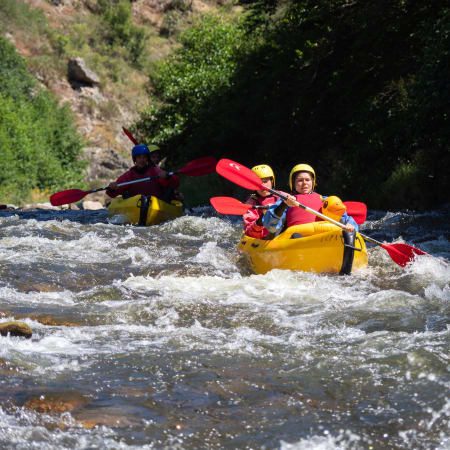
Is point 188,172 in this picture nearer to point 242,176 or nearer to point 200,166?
point 200,166

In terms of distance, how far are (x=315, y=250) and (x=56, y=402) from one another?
11.2ft

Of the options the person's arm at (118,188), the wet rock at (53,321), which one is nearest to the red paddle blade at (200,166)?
the person's arm at (118,188)

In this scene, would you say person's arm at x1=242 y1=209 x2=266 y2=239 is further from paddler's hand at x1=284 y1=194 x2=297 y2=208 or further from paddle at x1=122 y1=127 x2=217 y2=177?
paddle at x1=122 y1=127 x2=217 y2=177

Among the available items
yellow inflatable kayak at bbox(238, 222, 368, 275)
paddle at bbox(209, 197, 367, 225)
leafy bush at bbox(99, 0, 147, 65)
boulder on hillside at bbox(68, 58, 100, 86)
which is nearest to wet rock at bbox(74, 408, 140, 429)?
yellow inflatable kayak at bbox(238, 222, 368, 275)

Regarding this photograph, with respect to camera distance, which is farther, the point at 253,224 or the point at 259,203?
the point at 259,203

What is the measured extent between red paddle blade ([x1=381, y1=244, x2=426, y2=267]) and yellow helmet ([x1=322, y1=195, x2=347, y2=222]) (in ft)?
1.62

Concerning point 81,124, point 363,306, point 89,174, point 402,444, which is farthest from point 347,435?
point 81,124

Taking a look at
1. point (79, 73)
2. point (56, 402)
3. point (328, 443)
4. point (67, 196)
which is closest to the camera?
point (328, 443)

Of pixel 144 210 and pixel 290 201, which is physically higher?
pixel 290 201

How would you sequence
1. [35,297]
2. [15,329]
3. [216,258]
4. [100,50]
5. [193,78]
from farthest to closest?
[100,50], [193,78], [216,258], [35,297], [15,329]

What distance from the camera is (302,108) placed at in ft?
45.6

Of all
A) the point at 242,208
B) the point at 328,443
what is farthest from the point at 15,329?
the point at 242,208

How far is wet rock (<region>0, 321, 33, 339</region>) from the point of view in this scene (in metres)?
3.83

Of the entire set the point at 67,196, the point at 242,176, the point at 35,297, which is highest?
the point at 242,176
